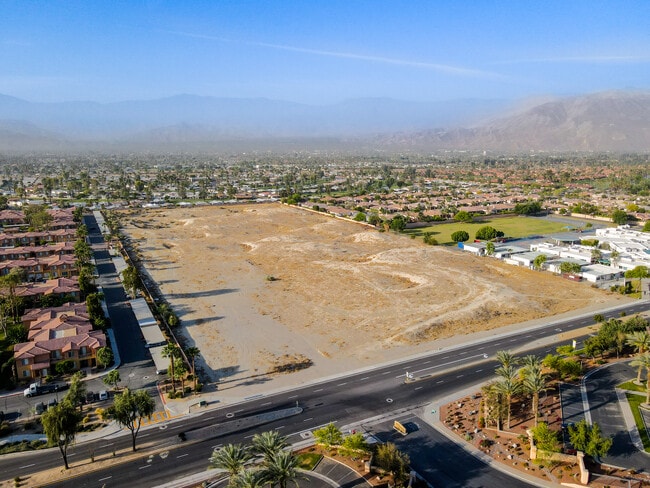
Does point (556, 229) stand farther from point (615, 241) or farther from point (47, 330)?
point (47, 330)

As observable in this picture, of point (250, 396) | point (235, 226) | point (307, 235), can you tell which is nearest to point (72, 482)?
point (250, 396)

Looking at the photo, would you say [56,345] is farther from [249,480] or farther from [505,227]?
[505,227]

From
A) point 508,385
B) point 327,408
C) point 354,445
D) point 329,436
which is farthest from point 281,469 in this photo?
point 508,385

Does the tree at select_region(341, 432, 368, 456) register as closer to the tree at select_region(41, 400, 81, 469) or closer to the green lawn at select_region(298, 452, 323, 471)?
the green lawn at select_region(298, 452, 323, 471)

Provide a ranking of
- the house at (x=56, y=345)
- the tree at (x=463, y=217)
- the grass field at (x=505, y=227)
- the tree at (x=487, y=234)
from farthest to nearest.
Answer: the tree at (x=463, y=217) < the grass field at (x=505, y=227) < the tree at (x=487, y=234) < the house at (x=56, y=345)

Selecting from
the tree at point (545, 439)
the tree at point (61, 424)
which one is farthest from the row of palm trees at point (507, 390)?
the tree at point (61, 424)

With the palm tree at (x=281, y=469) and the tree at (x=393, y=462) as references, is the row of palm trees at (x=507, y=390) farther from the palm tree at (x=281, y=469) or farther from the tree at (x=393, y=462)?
the palm tree at (x=281, y=469)
